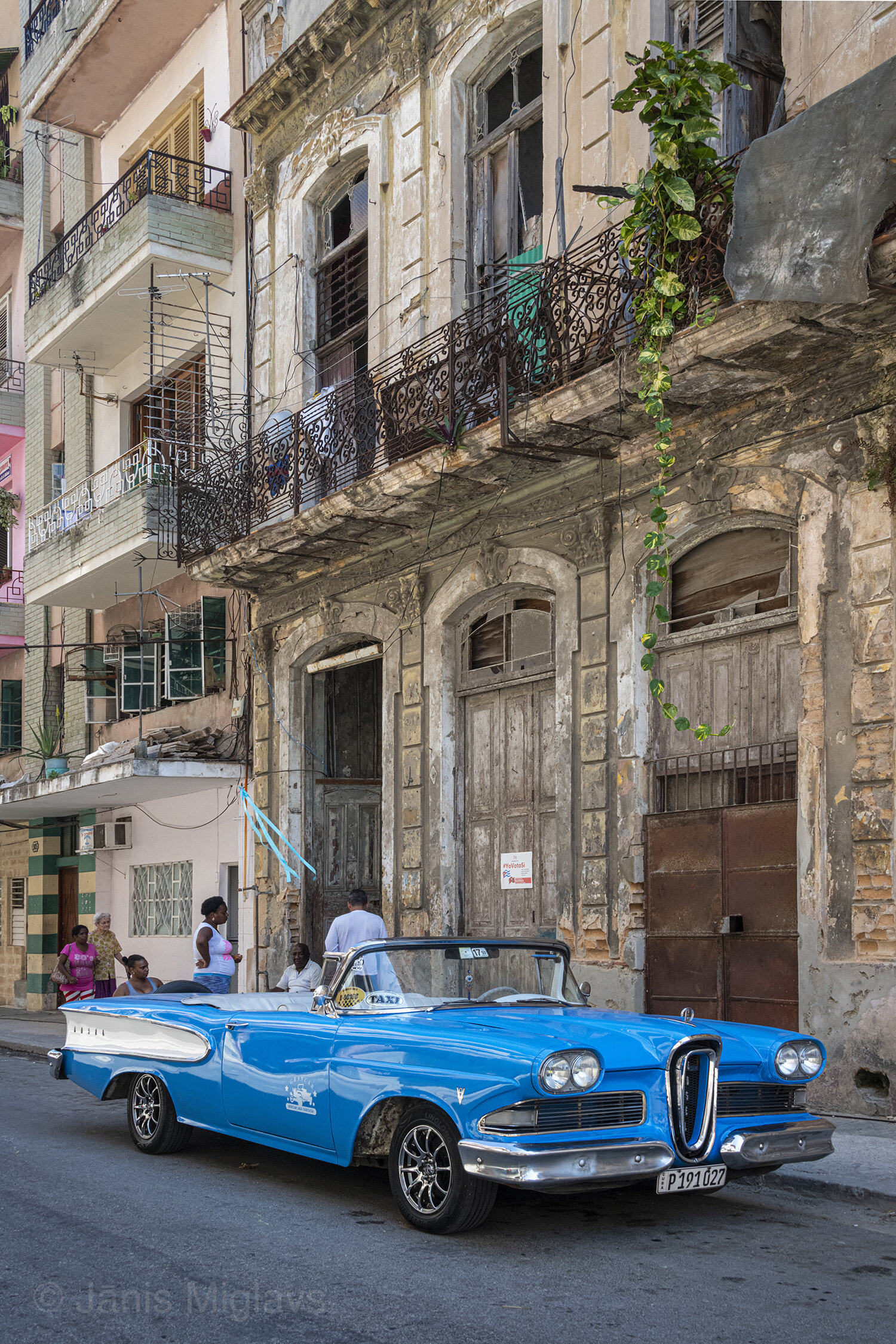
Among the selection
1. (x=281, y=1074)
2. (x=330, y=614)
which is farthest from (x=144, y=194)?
(x=281, y=1074)

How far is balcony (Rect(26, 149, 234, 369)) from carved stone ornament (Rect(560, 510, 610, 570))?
8012 millimetres

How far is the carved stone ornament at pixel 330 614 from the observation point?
15430mm

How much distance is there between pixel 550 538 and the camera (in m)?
12.5

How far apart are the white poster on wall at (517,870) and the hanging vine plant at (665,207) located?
10.9 feet

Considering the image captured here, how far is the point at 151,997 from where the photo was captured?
8453mm

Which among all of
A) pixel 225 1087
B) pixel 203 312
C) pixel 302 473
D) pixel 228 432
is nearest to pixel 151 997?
pixel 225 1087

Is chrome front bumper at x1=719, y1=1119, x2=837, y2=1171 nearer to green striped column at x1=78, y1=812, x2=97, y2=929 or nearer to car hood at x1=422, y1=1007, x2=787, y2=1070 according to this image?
car hood at x1=422, y1=1007, x2=787, y2=1070

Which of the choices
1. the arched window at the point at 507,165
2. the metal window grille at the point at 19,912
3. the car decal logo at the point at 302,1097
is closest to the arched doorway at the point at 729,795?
the arched window at the point at 507,165

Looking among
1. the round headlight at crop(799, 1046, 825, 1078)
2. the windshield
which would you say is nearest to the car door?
the windshield

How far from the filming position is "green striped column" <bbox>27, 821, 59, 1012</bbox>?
23234 millimetres

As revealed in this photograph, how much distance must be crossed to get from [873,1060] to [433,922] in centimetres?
524

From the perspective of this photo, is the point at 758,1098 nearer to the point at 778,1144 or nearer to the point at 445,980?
the point at 778,1144

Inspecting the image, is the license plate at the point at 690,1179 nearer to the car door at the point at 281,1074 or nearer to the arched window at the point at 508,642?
the car door at the point at 281,1074

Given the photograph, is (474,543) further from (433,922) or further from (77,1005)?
(77,1005)
